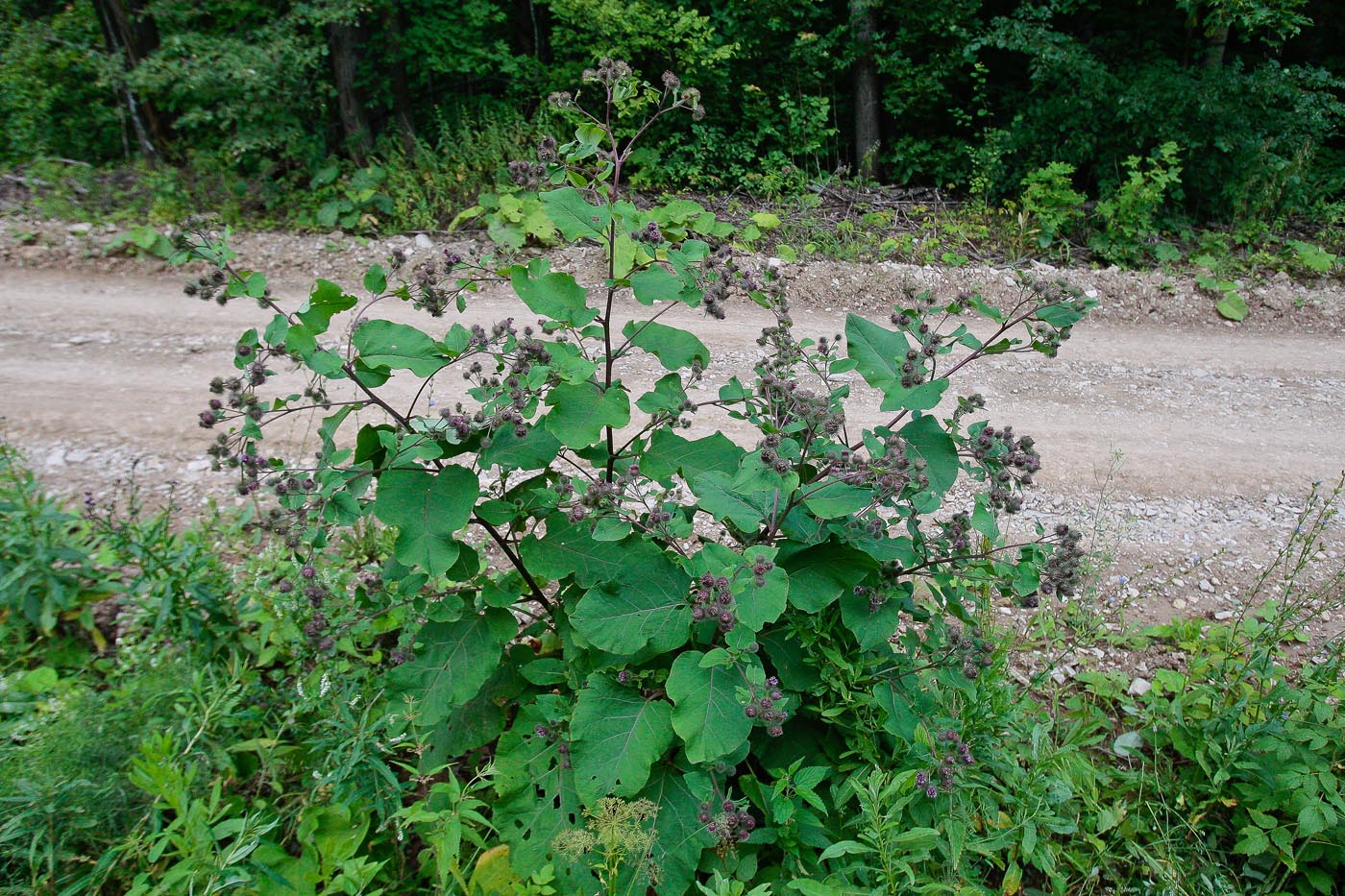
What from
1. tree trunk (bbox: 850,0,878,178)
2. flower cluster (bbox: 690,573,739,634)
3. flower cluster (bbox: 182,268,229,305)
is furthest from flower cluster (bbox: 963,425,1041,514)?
tree trunk (bbox: 850,0,878,178)

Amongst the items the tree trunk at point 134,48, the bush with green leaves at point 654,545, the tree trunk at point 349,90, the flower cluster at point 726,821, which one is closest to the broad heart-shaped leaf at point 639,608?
the bush with green leaves at point 654,545

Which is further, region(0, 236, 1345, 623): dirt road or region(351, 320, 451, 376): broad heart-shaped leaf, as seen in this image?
region(0, 236, 1345, 623): dirt road

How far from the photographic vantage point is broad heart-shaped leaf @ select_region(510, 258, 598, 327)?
2.36 m

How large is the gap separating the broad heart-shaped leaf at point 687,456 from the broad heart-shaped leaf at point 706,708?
1.76 feet

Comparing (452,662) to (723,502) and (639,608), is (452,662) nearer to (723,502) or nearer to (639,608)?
(639,608)

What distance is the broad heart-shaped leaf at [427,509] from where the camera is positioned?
220cm

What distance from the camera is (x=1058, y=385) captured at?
6336 millimetres

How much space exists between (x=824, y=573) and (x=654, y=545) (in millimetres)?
491

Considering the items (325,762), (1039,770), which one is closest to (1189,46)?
(1039,770)

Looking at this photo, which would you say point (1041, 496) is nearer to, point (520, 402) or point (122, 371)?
point (520, 402)

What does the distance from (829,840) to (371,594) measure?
5.12 ft

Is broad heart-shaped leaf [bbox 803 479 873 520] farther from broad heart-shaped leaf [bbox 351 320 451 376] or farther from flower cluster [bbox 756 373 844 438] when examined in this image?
broad heart-shaped leaf [bbox 351 320 451 376]

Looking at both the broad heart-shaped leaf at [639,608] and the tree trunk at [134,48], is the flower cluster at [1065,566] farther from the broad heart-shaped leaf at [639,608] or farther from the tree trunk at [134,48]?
the tree trunk at [134,48]

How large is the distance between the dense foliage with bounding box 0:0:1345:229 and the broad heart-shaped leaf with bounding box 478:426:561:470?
22.9ft
